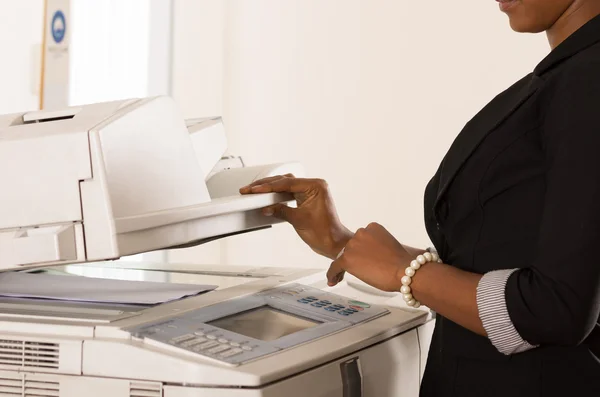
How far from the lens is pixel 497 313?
3.01 ft

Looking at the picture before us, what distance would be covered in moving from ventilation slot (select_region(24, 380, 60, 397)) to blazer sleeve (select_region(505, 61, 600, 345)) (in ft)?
1.78

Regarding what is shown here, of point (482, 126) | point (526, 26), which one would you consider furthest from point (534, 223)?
point (526, 26)

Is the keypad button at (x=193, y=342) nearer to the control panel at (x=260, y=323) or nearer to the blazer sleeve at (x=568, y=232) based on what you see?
the control panel at (x=260, y=323)

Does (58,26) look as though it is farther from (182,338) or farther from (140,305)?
(182,338)


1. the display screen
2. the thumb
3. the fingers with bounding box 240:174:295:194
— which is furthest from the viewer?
A: the thumb

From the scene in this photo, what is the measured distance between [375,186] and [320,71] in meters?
0.50

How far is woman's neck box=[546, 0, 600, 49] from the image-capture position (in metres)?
0.99

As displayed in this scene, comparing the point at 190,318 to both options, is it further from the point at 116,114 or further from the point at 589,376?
the point at 589,376

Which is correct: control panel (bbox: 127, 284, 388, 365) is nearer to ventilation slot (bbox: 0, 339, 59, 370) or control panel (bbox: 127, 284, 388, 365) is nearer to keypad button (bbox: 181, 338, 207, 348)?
keypad button (bbox: 181, 338, 207, 348)

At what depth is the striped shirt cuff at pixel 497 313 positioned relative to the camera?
92cm

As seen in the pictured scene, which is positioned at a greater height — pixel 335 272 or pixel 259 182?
pixel 259 182

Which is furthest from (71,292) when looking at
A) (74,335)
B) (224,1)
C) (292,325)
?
(224,1)

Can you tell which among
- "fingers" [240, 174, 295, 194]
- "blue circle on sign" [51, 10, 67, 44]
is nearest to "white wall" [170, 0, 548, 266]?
"blue circle on sign" [51, 10, 67, 44]

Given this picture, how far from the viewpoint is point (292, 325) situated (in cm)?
116
